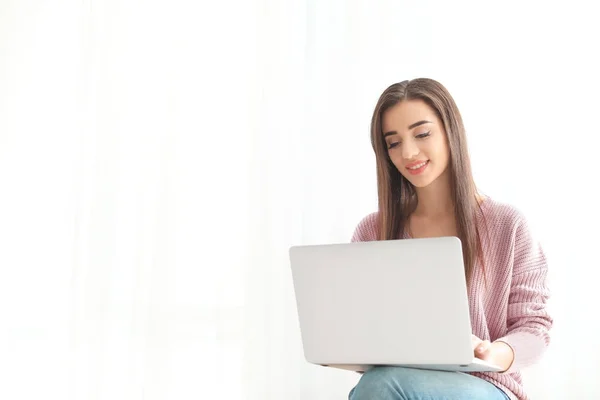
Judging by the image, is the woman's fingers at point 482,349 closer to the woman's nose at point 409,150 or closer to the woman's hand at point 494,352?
the woman's hand at point 494,352

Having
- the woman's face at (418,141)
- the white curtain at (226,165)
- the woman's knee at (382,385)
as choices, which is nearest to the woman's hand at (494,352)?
the woman's knee at (382,385)

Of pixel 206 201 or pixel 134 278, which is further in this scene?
pixel 206 201

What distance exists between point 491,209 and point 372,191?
1024 millimetres

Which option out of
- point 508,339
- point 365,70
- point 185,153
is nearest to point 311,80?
point 365,70

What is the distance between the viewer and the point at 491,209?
179 centimetres

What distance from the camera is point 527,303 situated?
1.68m

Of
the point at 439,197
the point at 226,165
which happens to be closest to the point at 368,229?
the point at 439,197

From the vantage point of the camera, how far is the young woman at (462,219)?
166 cm

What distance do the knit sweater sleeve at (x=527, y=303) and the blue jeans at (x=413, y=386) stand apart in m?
0.20

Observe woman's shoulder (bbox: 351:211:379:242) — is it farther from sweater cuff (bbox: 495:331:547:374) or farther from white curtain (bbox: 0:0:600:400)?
white curtain (bbox: 0:0:600:400)

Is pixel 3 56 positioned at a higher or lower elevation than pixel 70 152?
higher

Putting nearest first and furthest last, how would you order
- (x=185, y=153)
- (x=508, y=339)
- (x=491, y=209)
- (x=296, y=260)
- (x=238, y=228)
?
(x=296, y=260) → (x=508, y=339) → (x=491, y=209) → (x=185, y=153) → (x=238, y=228)

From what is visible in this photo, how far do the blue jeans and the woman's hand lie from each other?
7cm

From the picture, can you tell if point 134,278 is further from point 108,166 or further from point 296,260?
point 296,260
